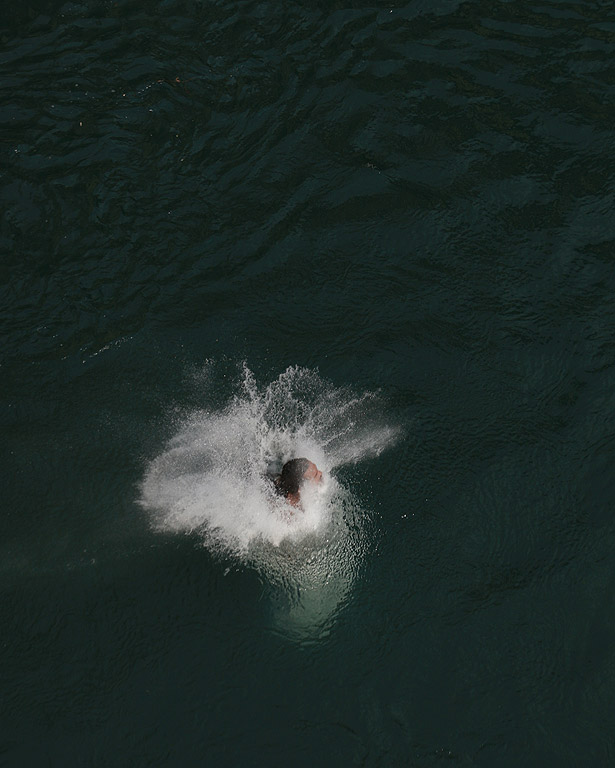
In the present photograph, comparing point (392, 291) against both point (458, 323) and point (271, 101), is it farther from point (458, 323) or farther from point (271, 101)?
point (271, 101)

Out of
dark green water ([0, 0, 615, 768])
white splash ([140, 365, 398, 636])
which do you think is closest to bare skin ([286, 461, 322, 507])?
white splash ([140, 365, 398, 636])

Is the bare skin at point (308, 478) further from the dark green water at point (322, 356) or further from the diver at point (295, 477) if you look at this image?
the dark green water at point (322, 356)

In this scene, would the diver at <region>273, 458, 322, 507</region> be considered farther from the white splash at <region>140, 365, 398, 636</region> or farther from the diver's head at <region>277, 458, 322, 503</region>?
the white splash at <region>140, 365, 398, 636</region>

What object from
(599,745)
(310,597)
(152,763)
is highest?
(310,597)

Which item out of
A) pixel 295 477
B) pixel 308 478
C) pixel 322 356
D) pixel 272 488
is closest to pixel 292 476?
pixel 295 477

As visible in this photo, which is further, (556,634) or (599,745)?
(556,634)

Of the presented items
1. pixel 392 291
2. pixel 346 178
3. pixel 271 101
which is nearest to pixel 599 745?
pixel 392 291

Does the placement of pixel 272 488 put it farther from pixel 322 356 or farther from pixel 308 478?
pixel 322 356
